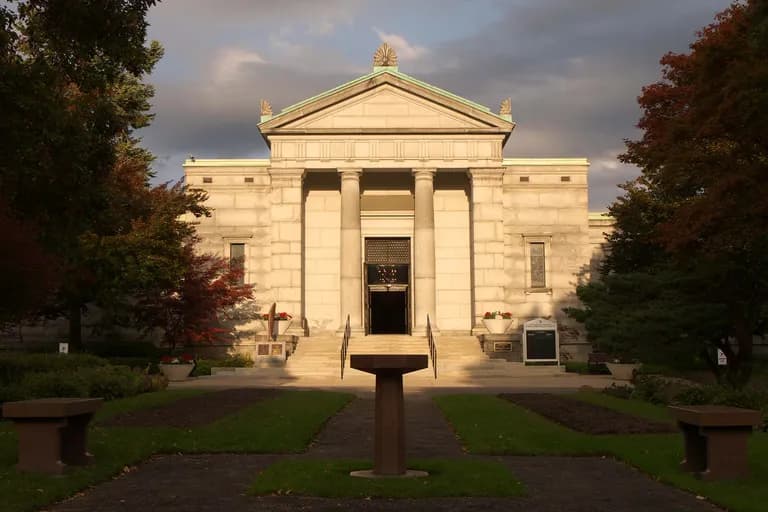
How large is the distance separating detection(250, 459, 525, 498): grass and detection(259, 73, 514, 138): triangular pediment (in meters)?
37.4

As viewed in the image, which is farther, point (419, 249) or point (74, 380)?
point (419, 249)

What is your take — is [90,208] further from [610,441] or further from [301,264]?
[301,264]

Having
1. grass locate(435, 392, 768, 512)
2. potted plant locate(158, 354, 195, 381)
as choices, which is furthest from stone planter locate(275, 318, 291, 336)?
grass locate(435, 392, 768, 512)

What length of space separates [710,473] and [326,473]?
4.92 metres

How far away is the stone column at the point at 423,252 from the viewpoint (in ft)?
155

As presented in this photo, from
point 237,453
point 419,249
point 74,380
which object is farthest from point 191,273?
point 237,453

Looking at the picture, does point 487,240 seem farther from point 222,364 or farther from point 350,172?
point 222,364

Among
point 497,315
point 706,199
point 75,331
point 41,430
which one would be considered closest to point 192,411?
point 41,430

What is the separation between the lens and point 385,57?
5106 cm

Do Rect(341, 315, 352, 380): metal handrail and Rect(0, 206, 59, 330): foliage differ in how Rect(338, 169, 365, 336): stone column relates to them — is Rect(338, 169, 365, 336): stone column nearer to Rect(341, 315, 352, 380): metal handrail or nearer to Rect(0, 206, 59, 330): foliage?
Rect(341, 315, 352, 380): metal handrail

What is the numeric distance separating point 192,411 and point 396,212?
3232 centimetres

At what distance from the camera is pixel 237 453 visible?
13688mm

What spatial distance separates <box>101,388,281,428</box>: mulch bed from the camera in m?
A: 17.3

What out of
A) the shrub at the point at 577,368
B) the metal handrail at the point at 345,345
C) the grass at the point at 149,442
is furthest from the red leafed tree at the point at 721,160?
the metal handrail at the point at 345,345
